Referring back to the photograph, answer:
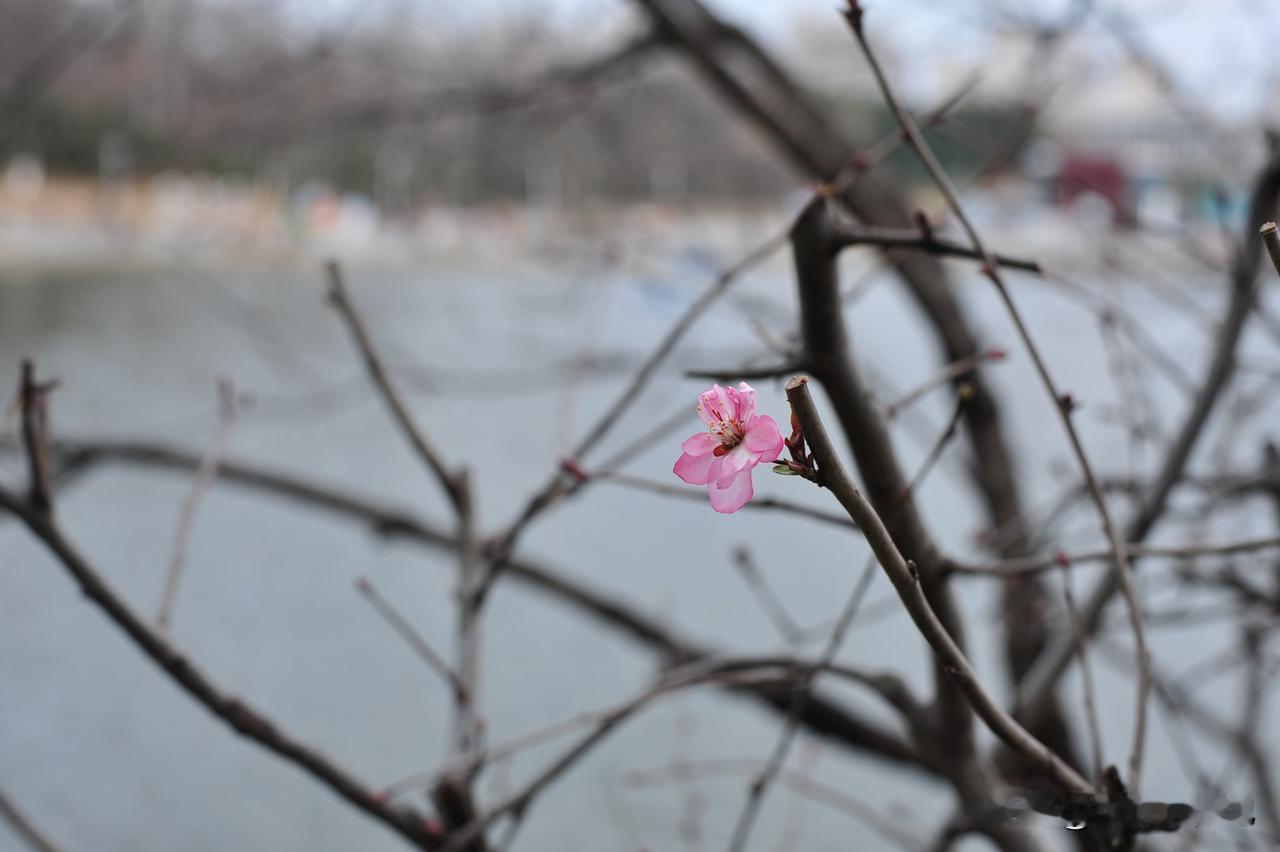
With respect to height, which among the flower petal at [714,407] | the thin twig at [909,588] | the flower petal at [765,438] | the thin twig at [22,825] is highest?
the flower petal at [714,407]

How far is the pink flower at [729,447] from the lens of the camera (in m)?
0.32

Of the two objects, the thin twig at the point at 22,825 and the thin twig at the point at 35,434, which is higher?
the thin twig at the point at 35,434

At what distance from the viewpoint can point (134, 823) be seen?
7.34 ft

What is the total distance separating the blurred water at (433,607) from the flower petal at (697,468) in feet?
3.08

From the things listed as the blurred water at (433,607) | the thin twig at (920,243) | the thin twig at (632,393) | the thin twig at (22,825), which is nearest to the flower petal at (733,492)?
the thin twig at (920,243)

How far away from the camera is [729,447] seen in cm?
33

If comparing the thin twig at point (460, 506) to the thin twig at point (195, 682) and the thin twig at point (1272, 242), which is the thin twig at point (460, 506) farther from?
the thin twig at point (1272, 242)

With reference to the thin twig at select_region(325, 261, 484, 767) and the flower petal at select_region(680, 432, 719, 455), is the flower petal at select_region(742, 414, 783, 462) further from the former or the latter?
the thin twig at select_region(325, 261, 484, 767)

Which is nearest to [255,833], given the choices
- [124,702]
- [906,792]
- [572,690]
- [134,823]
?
[134,823]

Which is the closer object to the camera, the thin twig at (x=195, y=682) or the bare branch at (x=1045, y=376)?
the bare branch at (x=1045, y=376)

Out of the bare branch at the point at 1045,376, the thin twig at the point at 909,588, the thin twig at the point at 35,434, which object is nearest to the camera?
the thin twig at the point at 909,588

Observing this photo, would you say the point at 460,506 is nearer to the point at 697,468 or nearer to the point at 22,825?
the point at 22,825

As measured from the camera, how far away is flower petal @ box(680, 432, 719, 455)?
1.09ft

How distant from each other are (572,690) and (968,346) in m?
1.29
